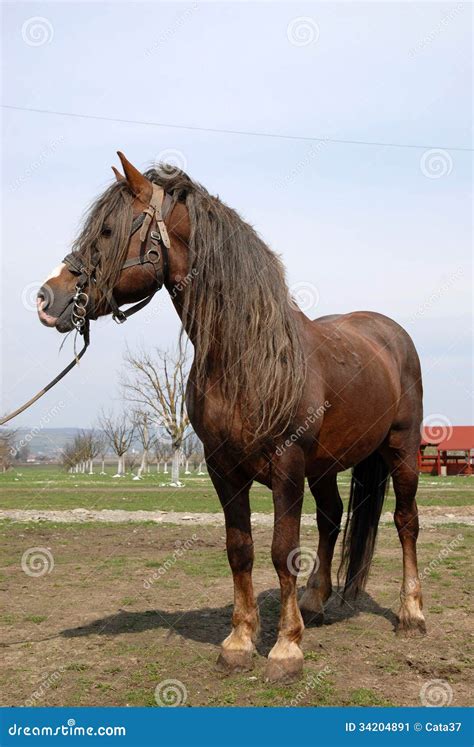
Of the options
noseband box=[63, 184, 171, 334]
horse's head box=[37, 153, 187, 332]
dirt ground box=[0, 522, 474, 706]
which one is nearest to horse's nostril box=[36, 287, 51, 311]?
horse's head box=[37, 153, 187, 332]

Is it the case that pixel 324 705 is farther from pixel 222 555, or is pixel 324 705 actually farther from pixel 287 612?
pixel 222 555

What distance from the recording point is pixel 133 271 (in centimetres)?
451

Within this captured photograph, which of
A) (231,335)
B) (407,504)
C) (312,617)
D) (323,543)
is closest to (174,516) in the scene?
(323,543)

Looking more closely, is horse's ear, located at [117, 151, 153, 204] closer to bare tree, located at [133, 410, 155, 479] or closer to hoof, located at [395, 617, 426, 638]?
hoof, located at [395, 617, 426, 638]

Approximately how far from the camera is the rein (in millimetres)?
4410

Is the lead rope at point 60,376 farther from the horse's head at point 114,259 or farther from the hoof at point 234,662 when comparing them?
the hoof at point 234,662

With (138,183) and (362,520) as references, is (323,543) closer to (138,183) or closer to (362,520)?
(362,520)

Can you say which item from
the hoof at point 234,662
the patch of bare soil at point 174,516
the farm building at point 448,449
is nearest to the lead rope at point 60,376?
the hoof at point 234,662

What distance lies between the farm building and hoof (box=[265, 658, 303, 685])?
31.9 metres

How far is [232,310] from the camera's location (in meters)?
4.63

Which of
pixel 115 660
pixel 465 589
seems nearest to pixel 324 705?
pixel 115 660

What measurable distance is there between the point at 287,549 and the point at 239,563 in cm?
51

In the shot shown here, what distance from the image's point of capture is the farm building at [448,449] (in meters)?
36.6

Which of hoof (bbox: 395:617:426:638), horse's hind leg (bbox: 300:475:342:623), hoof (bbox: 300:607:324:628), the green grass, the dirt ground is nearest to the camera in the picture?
the green grass
